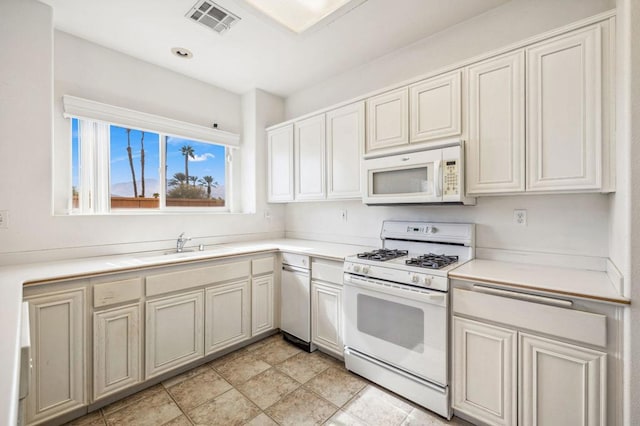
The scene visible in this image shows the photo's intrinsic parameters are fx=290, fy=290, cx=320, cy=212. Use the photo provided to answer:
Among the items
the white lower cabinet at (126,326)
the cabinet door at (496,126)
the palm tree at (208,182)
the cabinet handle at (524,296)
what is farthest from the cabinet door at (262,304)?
the cabinet door at (496,126)

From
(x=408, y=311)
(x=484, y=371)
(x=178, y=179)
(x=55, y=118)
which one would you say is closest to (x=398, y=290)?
(x=408, y=311)

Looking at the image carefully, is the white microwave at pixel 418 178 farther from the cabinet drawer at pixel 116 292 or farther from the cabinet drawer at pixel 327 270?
the cabinet drawer at pixel 116 292

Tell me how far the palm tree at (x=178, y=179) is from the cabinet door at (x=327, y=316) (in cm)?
183

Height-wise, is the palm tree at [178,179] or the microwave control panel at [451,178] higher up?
the palm tree at [178,179]

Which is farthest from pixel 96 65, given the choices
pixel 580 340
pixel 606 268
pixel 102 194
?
pixel 606 268

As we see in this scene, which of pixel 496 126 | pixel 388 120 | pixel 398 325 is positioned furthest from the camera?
pixel 388 120

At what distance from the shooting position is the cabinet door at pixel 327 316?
2.43 m

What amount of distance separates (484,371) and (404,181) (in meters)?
1.35

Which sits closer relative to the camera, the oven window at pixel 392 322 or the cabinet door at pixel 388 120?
the oven window at pixel 392 322

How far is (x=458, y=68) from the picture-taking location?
2039 mm

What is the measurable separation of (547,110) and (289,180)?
2325 mm

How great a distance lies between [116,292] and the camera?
1.93 meters

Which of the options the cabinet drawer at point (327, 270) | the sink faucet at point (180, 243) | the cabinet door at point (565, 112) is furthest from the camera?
the sink faucet at point (180, 243)

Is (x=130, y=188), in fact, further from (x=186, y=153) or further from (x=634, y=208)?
(x=634, y=208)
